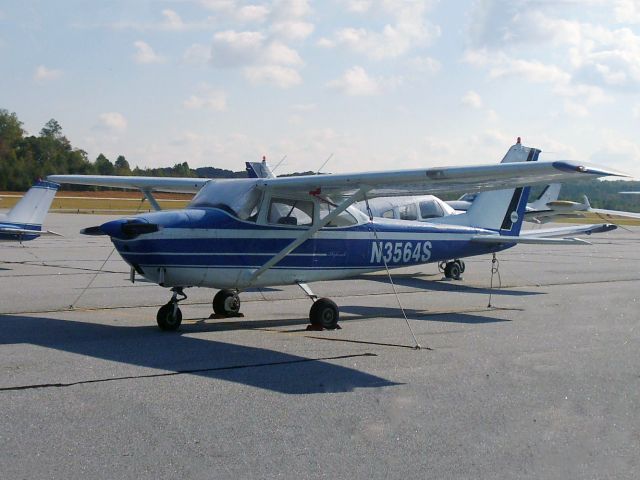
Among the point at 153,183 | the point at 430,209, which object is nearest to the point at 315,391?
the point at 153,183

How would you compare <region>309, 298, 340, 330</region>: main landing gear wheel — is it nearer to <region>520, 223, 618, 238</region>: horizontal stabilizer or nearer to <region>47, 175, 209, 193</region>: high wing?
<region>47, 175, 209, 193</region>: high wing

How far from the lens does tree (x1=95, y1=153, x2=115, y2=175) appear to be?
71.0 metres

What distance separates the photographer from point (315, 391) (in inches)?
270

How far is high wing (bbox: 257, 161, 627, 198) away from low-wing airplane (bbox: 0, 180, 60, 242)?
1116cm

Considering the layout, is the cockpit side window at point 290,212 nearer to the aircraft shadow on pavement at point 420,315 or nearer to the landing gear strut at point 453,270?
the aircraft shadow on pavement at point 420,315

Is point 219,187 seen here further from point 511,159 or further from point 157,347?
point 511,159

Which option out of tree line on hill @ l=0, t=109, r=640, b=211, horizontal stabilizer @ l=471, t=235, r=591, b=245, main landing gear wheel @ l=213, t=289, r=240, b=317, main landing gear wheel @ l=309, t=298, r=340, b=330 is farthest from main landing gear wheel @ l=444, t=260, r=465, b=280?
tree line on hill @ l=0, t=109, r=640, b=211

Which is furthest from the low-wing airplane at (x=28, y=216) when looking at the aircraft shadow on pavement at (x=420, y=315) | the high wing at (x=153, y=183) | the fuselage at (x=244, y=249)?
the fuselage at (x=244, y=249)

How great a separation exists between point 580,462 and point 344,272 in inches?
255

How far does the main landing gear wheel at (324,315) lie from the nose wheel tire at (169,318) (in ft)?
5.74

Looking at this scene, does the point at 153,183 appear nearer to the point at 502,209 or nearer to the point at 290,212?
the point at 290,212

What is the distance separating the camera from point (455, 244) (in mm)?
13547

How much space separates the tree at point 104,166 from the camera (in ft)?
233

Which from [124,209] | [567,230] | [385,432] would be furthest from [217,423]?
[124,209]
